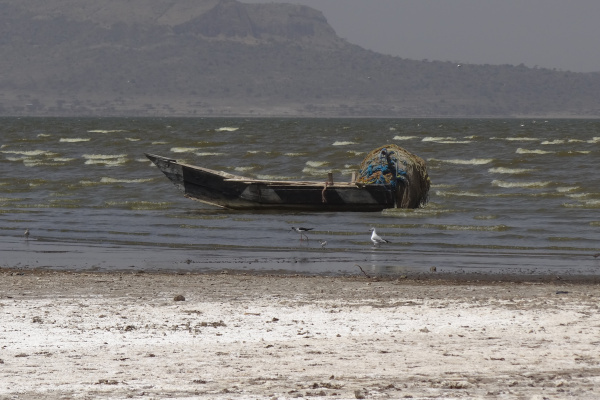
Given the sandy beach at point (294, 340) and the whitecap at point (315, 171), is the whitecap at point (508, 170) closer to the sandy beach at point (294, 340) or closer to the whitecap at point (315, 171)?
the whitecap at point (315, 171)

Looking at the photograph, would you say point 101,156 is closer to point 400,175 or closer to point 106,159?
point 106,159

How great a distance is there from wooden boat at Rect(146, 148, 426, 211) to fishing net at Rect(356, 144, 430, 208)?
0.25 meters

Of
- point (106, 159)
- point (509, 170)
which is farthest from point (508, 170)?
point (106, 159)

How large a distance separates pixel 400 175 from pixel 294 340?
670 inches

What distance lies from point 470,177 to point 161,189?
440 inches

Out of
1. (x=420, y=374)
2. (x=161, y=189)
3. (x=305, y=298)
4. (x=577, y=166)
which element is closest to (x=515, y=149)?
(x=577, y=166)

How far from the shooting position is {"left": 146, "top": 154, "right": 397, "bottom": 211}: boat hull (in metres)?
25.5

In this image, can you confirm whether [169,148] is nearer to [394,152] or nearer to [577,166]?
[577,166]

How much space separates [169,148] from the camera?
58.2 meters

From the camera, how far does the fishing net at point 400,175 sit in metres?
25.6

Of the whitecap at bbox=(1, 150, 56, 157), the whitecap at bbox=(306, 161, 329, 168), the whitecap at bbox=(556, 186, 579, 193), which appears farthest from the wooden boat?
the whitecap at bbox=(1, 150, 56, 157)

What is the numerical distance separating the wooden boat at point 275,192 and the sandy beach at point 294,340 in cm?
1257

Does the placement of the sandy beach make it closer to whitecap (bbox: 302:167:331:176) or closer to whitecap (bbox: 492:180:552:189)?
whitecap (bbox: 492:180:552:189)

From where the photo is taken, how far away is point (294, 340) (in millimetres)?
9094
